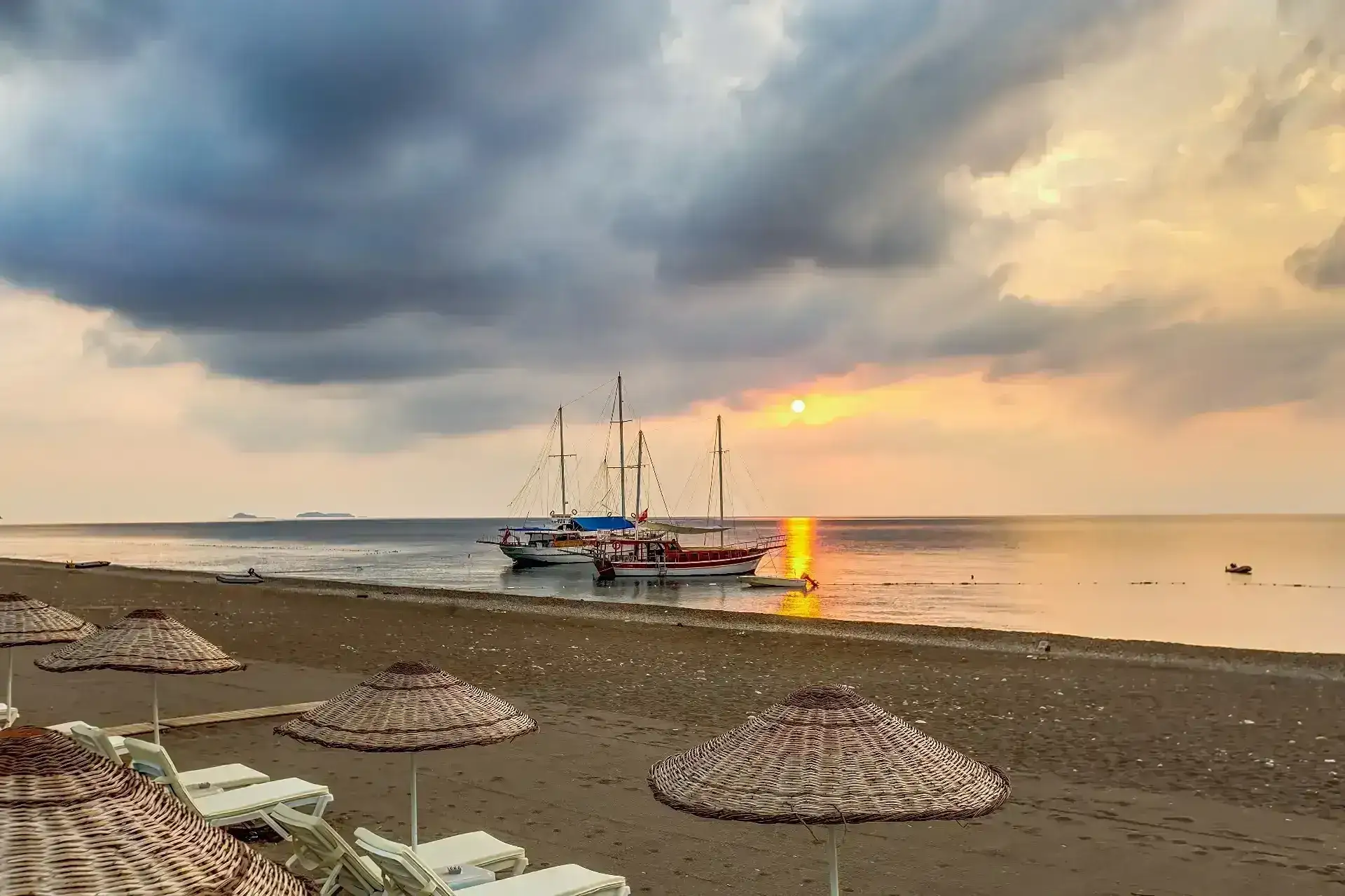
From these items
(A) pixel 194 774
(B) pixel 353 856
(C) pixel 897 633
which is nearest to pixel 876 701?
(A) pixel 194 774

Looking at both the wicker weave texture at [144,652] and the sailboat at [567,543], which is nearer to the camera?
the wicker weave texture at [144,652]

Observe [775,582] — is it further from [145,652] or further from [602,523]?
[145,652]

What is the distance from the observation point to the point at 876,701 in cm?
1596

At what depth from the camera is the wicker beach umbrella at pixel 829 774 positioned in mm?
4277

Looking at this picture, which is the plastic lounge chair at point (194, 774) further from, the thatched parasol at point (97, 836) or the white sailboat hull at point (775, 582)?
the white sailboat hull at point (775, 582)

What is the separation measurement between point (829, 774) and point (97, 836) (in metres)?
2.98

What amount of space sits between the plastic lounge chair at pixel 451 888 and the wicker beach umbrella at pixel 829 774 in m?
1.22

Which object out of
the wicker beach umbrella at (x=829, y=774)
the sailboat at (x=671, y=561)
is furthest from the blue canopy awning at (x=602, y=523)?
the wicker beach umbrella at (x=829, y=774)

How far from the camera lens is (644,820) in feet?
28.0

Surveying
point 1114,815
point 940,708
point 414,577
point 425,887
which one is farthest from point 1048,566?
point 425,887

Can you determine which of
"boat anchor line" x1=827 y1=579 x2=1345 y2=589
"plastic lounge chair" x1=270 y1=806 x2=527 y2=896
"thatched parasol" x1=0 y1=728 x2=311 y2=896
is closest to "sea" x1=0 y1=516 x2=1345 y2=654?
"boat anchor line" x1=827 y1=579 x2=1345 y2=589

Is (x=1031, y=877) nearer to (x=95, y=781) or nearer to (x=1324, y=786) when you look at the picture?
(x=1324, y=786)

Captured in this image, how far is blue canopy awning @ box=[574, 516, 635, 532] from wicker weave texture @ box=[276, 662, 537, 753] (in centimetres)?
8912

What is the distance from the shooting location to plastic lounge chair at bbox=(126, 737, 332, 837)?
6941mm
